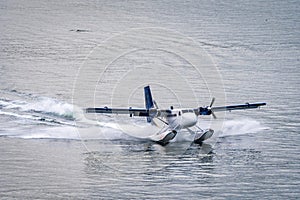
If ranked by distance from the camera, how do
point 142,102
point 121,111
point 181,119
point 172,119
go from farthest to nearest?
point 142,102 < point 121,111 < point 172,119 < point 181,119

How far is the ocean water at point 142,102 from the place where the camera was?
3850 centimetres

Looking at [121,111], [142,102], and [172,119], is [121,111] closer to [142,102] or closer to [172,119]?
[172,119]

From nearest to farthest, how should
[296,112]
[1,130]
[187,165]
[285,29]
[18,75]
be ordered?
[187,165], [1,130], [296,112], [18,75], [285,29]

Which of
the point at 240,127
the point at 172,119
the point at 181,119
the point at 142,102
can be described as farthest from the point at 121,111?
the point at 142,102

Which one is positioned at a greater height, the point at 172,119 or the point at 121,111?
the point at 121,111

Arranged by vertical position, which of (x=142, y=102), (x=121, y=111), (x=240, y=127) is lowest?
(x=240, y=127)

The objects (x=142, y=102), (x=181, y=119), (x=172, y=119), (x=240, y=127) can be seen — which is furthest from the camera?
(x=142, y=102)

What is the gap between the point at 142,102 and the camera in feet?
213

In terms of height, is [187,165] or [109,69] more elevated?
[109,69]

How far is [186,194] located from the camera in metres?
36.0

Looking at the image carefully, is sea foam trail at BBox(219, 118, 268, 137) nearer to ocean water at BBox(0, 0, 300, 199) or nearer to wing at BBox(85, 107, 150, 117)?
ocean water at BBox(0, 0, 300, 199)

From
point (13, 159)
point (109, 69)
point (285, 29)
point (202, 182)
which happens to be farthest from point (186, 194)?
point (285, 29)

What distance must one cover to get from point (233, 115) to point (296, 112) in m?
5.61

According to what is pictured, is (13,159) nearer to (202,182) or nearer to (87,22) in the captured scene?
(202,182)
